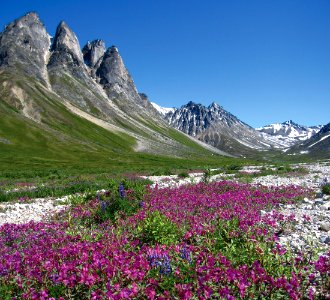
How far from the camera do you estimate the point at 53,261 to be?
800cm

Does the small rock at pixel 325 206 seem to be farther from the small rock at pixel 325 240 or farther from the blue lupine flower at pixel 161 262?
the blue lupine flower at pixel 161 262

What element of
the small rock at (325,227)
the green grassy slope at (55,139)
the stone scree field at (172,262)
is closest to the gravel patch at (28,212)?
the stone scree field at (172,262)

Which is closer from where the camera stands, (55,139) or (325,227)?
(325,227)

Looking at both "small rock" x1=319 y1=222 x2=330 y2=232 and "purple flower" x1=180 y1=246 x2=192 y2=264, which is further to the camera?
"small rock" x1=319 y1=222 x2=330 y2=232

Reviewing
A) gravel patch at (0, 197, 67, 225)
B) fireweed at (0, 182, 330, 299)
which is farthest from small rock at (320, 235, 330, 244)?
gravel patch at (0, 197, 67, 225)

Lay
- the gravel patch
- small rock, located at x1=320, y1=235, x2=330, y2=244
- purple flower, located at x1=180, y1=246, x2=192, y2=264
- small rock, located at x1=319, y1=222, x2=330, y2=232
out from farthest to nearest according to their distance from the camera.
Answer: the gravel patch, small rock, located at x1=319, y1=222, x2=330, y2=232, small rock, located at x1=320, y1=235, x2=330, y2=244, purple flower, located at x1=180, y1=246, x2=192, y2=264

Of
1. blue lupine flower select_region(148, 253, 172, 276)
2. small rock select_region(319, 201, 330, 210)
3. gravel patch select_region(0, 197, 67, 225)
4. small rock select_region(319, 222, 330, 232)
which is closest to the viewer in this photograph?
blue lupine flower select_region(148, 253, 172, 276)

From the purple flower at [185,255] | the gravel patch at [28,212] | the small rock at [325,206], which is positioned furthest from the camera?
the gravel patch at [28,212]

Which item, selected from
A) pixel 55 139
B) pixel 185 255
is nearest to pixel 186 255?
pixel 185 255

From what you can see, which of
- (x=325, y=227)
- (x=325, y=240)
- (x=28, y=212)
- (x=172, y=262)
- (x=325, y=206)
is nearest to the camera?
(x=172, y=262)

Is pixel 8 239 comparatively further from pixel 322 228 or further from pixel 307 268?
pixel 322 228

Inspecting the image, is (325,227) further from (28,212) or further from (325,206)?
(28,212)

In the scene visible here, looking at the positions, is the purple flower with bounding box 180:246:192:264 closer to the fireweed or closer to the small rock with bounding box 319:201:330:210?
the fireweed

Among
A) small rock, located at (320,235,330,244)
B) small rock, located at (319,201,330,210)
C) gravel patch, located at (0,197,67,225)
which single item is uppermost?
small rock, located at (319,201,330,210)
